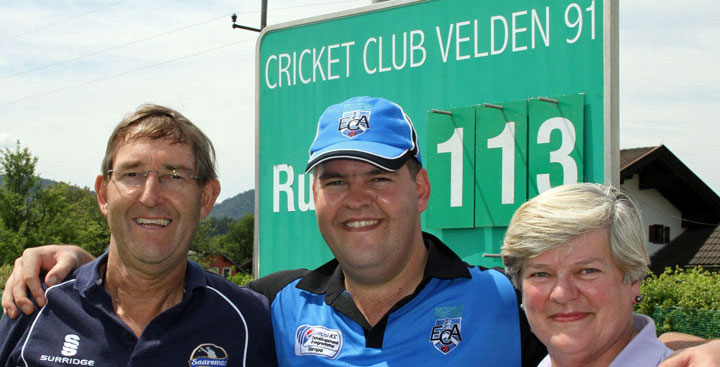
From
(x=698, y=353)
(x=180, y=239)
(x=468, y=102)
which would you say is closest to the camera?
(x=698, y=353)

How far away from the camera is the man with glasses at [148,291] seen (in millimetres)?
2734

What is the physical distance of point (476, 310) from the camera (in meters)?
2.82

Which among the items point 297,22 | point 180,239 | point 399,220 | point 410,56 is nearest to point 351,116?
point 399,220

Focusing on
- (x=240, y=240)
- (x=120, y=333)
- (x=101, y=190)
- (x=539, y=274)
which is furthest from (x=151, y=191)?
(x=240, y=240)

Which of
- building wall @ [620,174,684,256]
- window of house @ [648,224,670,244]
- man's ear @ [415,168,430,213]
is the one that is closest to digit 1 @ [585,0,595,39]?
man's ear @ [415,168,430,213]

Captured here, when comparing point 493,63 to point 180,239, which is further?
point 493,63

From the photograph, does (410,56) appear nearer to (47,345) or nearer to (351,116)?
(351,116)

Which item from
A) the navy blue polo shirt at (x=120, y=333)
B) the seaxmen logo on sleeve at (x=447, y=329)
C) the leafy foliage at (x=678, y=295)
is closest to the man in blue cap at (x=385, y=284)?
the seaxmen logo on sleeve at (x=447, y=329)

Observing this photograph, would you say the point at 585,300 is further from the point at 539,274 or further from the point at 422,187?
the point at 422,187

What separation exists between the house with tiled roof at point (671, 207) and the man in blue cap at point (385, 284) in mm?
17707

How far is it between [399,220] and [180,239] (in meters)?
0.85

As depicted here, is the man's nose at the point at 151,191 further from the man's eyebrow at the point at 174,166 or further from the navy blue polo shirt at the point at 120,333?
the navy blue polo shirt at the point at 120,333

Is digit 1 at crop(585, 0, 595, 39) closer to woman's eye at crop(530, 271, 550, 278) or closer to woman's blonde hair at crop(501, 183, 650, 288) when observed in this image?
woman's blonde hair at crop(501, 183, 650, 288)

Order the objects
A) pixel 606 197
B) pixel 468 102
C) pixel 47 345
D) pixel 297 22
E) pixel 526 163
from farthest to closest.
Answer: pixel 297 22 < pixel 468 102 < pixel 526 163 < pixel 47 345 < pixel 606 197
